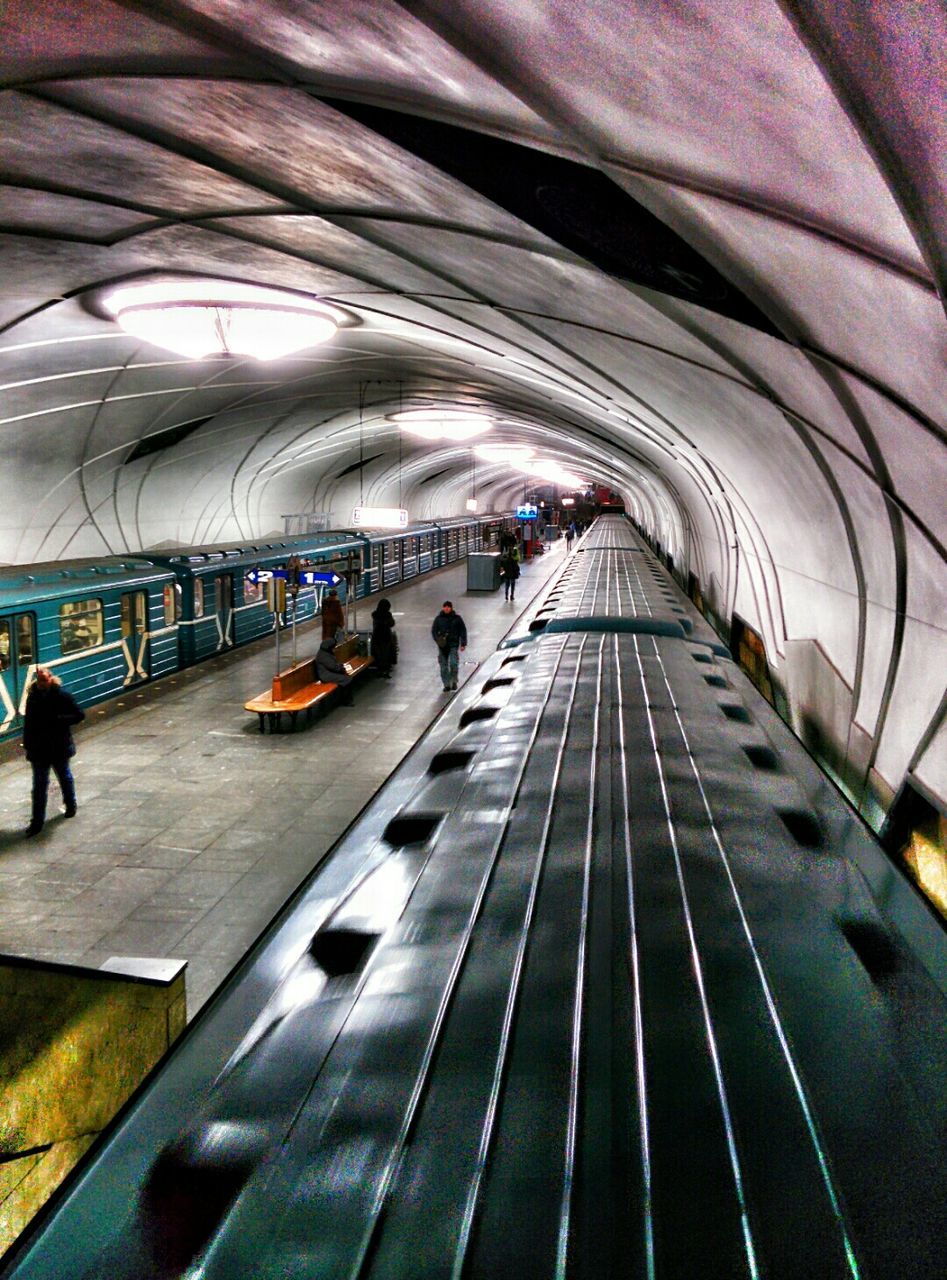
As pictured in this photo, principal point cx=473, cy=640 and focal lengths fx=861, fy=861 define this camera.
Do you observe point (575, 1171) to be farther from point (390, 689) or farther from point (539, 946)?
point (390, 689)

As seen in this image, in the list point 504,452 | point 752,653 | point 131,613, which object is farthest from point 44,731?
point 504,452

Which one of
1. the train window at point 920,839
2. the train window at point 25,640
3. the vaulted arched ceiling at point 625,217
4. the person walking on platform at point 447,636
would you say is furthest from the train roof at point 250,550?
the train window at point 920,839

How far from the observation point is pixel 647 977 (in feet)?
7.20

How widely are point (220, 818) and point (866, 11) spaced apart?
8473mm

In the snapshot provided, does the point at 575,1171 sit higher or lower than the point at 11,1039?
higher

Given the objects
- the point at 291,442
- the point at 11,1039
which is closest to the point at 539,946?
the point at 11,1039

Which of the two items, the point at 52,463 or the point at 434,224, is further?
the point at 52,463

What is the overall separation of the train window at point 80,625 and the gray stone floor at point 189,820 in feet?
3.57

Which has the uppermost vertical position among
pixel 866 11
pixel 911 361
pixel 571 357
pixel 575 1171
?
pixel 571 357

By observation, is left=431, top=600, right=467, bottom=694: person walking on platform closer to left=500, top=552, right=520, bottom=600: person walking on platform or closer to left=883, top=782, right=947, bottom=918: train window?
left=883, top=782, right=947, bottom=918: train window

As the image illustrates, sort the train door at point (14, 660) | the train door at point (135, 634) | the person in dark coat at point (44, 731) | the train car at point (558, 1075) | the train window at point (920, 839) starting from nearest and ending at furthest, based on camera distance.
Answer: the train car at point (558, 1075), the train window at point (920, 839), the person in dark coat at point (44, 731), the train door at point (14, 660), the train door at point (135, 634)

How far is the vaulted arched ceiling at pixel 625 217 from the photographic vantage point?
229 cm

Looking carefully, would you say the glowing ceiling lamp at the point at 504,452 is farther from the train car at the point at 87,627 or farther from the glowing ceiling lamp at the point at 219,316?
the glowing ceiling lamp at the point at 219,316

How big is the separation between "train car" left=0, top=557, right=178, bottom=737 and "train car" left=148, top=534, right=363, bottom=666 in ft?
1.37
